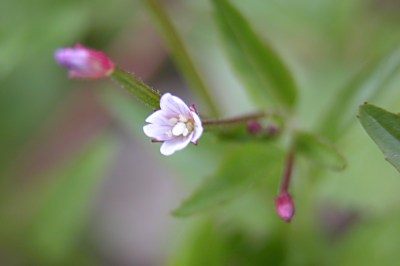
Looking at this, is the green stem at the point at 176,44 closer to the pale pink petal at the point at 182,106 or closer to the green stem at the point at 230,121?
the green stem at the point at 230,121

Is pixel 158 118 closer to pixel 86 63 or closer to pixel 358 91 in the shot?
pixel 86 63

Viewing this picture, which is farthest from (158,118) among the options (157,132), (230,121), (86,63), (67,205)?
(67,205)

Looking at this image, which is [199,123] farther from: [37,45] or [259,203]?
[37,45]

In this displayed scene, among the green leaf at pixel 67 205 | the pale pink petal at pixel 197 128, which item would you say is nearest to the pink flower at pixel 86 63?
the pale pink petal at pixel 197 128

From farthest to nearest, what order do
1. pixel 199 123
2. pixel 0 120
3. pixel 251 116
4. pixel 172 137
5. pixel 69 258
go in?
pixel 0 120
pixel 69 258
pixel 251 116
pixel 172 137
pixel 199 123

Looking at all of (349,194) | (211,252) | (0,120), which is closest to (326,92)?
(349,194)
